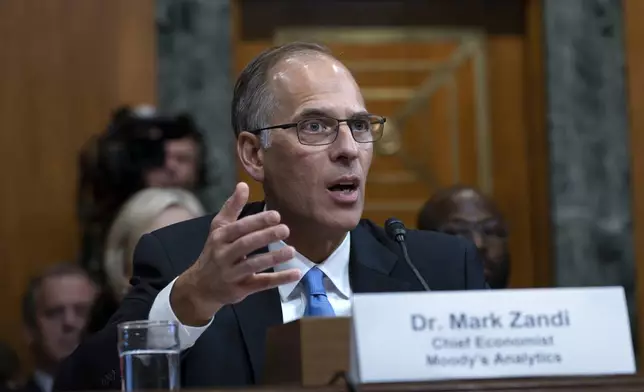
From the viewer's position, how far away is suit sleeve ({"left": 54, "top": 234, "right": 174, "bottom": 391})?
2.45 metres

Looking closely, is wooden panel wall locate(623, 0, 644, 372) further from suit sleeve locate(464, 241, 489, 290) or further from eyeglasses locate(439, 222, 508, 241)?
suit sleeve locate(464, 241, 489, 290)

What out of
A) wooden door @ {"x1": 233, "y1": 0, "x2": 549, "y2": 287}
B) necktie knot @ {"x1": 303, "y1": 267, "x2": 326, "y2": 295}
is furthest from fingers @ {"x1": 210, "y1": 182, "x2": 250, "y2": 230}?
wooden door @ {"x1": 233, "y1": 0, "x2": 549, "y2": 287}

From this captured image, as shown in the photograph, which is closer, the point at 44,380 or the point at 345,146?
the point at 345,146

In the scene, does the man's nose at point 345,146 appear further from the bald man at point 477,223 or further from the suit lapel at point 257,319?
the bald man at point 477,223

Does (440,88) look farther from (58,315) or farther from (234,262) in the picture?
(234,262)

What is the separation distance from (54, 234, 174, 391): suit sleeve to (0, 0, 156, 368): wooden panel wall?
8.57 feet

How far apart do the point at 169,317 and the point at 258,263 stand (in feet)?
0.95

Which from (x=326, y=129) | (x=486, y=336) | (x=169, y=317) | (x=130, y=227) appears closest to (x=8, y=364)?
(x=130, y=227)

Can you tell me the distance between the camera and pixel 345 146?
2697mm

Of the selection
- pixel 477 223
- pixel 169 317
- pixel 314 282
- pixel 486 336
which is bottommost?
pixel 486 336

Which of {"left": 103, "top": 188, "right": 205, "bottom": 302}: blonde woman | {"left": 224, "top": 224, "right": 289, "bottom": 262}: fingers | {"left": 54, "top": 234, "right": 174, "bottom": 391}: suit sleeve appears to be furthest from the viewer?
{"left": 103, "top": 188, "right": 205, "bottom": 302}: blonde woman

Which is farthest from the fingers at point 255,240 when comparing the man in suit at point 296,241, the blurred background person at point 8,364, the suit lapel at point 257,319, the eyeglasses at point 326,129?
the blurred background person at point 8,364

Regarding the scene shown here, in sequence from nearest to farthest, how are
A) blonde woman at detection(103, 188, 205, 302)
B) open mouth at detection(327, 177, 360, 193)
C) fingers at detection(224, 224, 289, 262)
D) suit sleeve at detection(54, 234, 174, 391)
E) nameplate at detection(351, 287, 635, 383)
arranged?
nameplate at detection(351, 287, 635, 383) → fingers at detection(224, 224, 289, 262) → suit sleeve at detection(54, 234, 174, 391) → open mouth at detection(327, 177, 360, 193) → blonde woman at detection(103, 188, 205, 302)

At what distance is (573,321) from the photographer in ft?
5.94
